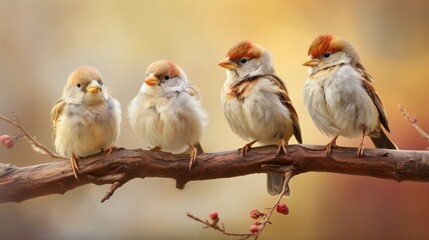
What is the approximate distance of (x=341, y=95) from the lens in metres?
1.51

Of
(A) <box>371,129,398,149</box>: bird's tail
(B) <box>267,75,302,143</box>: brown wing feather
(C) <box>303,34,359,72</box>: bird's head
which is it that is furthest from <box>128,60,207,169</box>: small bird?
(A) <box>371,129,398,149</box>: bird's tail

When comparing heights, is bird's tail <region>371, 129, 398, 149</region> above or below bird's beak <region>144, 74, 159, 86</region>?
below

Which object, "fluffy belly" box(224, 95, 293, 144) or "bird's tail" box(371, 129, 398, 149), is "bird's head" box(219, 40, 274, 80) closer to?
"fluffy belly" box(224, 95, 293, 144)

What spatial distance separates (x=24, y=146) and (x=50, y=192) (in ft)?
1.17

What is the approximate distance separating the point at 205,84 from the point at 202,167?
46 centimetres

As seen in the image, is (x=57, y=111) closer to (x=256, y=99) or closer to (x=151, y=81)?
(x=151, y=81)

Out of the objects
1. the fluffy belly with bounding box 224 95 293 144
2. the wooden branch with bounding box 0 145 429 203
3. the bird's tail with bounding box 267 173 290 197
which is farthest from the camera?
the bird's tail with bounding box 267 173 290 197

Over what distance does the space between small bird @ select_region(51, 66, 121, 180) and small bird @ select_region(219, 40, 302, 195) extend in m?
0.32

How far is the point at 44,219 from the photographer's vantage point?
6.06 feet

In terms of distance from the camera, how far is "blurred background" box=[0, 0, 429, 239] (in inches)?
74.0

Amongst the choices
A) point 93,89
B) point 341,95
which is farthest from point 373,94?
point 93,89

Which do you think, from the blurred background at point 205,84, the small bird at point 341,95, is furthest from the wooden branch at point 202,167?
the blurred background at point 205,84

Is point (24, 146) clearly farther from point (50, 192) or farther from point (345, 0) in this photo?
point (345, 0)

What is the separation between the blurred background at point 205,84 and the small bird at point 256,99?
0.98ft
